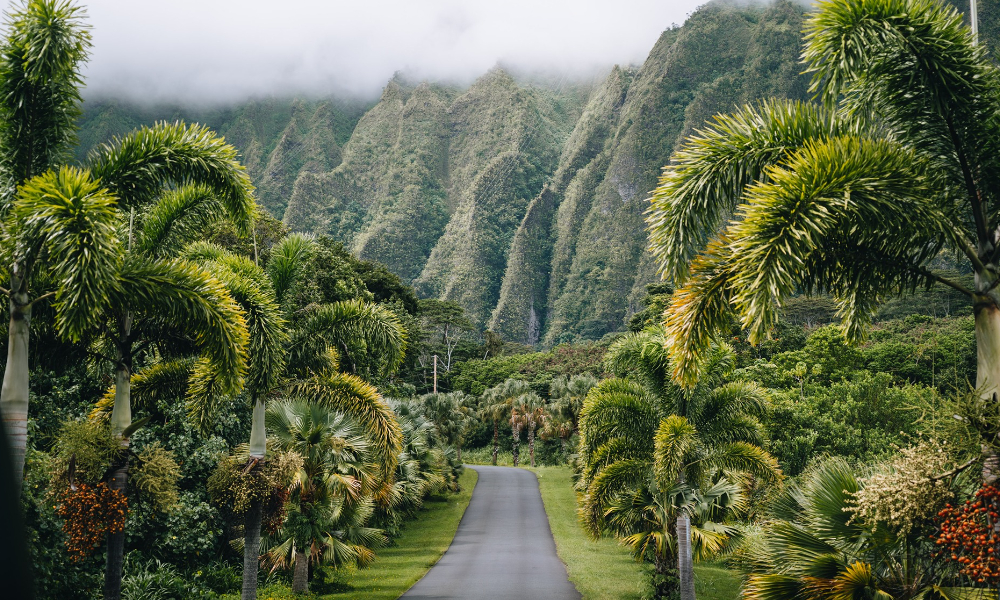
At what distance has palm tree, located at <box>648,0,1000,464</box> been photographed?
21.0ft

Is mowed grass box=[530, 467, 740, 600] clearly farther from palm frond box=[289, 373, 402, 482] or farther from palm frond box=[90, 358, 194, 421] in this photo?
palm frond box=[90, 358, 194, 421]

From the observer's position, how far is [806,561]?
24.4 ft

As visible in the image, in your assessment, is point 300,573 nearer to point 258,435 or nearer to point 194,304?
point 258,435

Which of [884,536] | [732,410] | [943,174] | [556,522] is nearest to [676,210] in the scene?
[943,174]

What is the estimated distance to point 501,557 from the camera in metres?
24.7

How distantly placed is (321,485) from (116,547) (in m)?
6.92

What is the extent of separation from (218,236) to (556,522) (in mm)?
18908

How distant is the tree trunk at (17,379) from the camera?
24.7 feet

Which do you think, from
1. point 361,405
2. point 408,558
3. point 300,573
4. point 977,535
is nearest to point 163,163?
point 361,405

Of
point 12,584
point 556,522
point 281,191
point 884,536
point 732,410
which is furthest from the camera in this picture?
point 281,191

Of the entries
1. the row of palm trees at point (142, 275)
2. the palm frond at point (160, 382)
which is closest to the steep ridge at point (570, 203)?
the row of palm trees at point (142, 275)

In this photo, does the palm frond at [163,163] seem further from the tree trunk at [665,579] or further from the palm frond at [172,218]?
the tree trunk at [665,579]

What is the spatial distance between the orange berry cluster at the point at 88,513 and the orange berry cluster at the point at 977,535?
8628mm

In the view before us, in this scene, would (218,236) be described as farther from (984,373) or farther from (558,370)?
(558,370)
